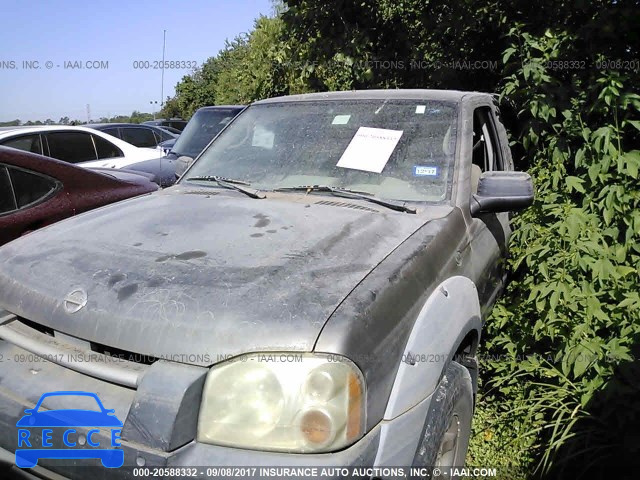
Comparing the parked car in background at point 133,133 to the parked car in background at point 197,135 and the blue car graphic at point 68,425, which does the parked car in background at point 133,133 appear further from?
the blue car graphic at point 68,425

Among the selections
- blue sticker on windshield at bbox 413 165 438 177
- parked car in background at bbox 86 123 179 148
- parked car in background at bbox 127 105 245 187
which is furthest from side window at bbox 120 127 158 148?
blue sticker on windshield at bbox 413 165 438 177

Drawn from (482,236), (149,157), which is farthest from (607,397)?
(149,157)

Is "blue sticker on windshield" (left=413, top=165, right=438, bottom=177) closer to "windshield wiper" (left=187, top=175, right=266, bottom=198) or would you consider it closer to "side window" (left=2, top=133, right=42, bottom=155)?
"windshield wiper" (left=187, top=175, right=266, bottom=198)

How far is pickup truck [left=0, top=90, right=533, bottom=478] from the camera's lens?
1.63m

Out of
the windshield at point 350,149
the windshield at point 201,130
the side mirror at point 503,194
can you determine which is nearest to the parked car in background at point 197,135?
the windshield at point 201,130

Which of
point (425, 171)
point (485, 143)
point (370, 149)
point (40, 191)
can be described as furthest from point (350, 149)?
point (40, 191)

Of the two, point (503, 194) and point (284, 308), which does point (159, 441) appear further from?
point (503, 194)

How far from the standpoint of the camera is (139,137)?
34.6 ft

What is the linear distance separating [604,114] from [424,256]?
235cm

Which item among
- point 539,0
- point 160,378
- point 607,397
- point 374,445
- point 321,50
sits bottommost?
point 607,397

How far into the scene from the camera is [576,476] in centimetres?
280

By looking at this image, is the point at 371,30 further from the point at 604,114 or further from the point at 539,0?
the point at 604,114

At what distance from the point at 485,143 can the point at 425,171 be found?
42.0 inches

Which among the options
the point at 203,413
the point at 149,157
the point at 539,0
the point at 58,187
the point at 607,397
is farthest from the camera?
the point at 149,157
